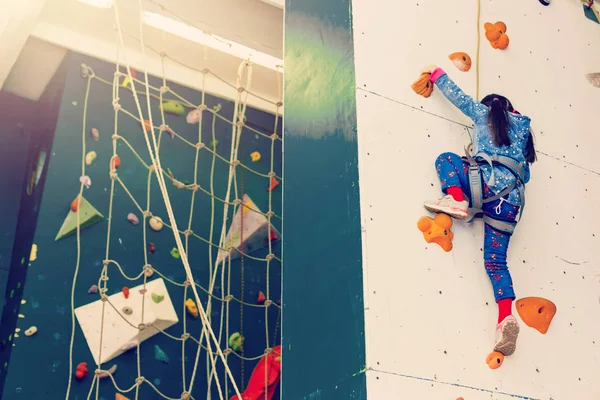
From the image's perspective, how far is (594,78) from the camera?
2.92 m

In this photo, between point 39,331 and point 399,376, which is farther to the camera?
point 39,331

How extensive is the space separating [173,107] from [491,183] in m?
1.90

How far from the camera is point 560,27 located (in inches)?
115

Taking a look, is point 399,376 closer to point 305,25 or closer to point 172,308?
point 305,25

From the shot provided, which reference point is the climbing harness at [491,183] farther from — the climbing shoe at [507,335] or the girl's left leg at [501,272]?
the climbing shoe at [507,335]

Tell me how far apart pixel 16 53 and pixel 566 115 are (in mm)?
2423

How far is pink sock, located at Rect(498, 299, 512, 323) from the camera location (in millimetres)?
2091

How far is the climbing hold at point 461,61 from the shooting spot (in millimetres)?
2490

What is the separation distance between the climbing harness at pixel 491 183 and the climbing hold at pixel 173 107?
69.9 inches

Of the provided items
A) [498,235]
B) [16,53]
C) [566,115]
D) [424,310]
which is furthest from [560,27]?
[16,53]

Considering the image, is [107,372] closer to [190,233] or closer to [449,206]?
[190,233]

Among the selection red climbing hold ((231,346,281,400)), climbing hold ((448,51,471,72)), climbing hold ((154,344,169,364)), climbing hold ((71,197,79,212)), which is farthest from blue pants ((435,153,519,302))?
climbing hold ((71,197,79,212))

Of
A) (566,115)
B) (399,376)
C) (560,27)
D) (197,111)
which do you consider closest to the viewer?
(399,376)

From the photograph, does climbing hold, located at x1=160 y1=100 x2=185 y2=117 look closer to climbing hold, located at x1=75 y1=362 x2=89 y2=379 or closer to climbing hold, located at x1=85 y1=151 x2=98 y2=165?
climbing hold, located at x1=85 y1=151 x2=98 y2=165
